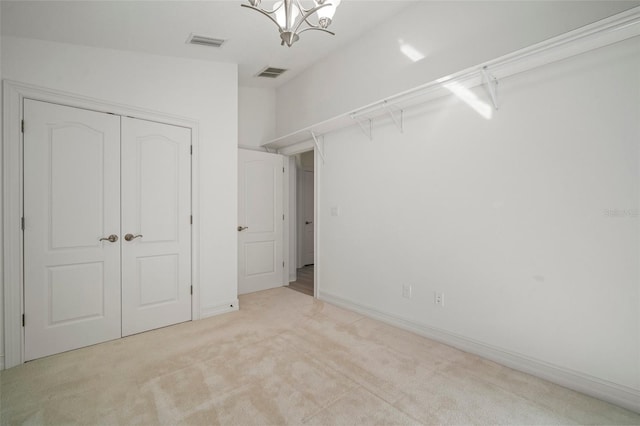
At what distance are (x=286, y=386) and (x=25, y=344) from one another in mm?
2250

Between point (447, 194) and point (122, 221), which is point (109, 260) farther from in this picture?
point (447, 194)

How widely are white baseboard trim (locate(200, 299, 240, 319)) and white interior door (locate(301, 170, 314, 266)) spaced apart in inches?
118

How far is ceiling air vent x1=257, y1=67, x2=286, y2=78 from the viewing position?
397 cm

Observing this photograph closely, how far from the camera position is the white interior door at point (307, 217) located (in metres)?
6.60

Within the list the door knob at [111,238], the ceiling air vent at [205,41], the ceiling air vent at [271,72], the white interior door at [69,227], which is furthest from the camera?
the ceiling air vent at [271,72]

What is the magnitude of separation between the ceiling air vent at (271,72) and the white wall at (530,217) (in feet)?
5.98

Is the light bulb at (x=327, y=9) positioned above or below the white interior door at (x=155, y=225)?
above

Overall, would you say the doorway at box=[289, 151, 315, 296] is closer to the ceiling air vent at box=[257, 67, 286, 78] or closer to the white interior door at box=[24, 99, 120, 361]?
the ceiling air vent at box=[257, 67, 286, 78]

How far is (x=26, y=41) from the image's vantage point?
2426 mm

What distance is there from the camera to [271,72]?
13.4 feet

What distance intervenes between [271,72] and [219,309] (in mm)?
3219

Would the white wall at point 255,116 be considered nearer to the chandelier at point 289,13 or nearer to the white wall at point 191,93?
the white wall at point 191,93

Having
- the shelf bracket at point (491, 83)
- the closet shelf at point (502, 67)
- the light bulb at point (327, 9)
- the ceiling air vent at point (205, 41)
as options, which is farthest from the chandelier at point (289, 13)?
the ceiling air vent at point (205, 41)

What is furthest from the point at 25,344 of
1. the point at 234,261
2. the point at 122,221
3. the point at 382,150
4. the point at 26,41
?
the point at 382,150
